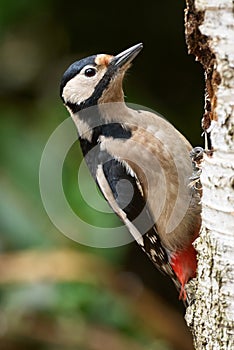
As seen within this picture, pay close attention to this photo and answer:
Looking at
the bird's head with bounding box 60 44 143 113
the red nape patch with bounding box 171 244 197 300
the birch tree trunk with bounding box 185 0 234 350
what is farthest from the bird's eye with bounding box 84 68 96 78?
the birch tree trunk with bounding box 185 0 234 350

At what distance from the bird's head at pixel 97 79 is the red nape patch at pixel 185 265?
0.61m

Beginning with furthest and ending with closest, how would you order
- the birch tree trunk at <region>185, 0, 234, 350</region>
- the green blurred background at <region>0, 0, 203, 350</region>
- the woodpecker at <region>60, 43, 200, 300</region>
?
the green blurred background at <region>0, 0, 203, 350</region> → the woodpecker at <region>60, 43, 200, 300</region> → the birch tree trunk at <region>185, 0, 234, 350</region>

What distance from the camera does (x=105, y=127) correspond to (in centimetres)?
281

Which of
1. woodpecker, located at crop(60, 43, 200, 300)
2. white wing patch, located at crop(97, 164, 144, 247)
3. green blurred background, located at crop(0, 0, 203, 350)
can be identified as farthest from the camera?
green blurred background, located at crop(0, 0, 203, 350)

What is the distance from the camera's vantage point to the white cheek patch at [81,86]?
2.86 meters

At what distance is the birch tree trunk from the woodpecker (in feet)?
1.81

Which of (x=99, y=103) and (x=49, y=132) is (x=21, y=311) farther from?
(x=99, y=103)

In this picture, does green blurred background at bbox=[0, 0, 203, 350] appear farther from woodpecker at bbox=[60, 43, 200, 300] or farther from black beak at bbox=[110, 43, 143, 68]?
black beak at bbox=[110, 43, 143, 68]

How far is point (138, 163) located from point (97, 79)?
1.31 feet

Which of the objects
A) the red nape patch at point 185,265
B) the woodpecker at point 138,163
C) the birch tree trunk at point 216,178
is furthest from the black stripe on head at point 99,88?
the birch tree trunk at point 216,178

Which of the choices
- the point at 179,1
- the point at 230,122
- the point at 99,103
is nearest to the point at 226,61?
the point at 230,122

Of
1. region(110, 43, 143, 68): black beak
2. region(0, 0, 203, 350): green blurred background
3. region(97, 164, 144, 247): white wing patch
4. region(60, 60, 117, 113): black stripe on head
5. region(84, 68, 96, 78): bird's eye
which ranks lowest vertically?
region(0, 0, 203, 350): green blurred background

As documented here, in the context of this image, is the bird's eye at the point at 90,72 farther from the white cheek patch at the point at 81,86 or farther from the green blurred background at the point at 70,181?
the green blurred background at the point at 70,181

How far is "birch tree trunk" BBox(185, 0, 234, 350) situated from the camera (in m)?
1.86
